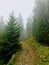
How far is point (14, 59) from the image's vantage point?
24484 mm

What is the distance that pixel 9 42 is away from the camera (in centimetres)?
3194

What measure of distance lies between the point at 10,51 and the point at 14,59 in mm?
7186

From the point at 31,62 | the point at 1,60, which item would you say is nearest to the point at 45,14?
the point at 1,60

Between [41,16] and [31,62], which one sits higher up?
[41,16]

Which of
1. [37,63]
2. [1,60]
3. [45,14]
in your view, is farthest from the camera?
[45,14]

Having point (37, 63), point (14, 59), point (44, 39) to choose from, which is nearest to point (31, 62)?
point (37, 63)

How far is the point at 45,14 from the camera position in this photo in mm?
35969

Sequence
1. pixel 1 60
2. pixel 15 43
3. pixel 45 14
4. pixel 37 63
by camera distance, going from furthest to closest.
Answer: pixel 45 14 < pixel 15 43 < pixel 1 60 < pixel 37 63

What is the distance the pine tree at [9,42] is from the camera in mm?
30922

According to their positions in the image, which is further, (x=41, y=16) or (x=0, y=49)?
(x=41, y=16)

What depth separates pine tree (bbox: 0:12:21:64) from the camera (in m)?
30.9

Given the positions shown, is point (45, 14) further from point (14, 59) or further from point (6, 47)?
point (14, 59)

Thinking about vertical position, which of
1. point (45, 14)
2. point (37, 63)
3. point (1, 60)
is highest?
point (45, 14)

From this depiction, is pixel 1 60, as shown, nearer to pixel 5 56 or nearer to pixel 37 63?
pixel 5 56
